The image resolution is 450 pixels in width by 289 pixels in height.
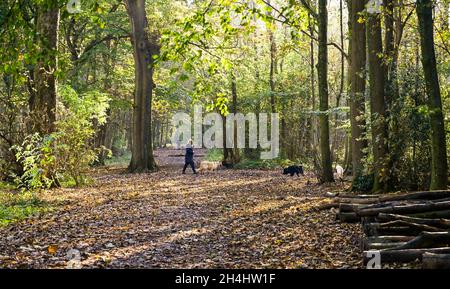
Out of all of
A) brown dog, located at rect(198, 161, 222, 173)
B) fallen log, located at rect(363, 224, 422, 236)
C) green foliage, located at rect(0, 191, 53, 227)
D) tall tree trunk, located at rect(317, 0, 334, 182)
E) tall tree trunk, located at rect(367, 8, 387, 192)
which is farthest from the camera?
brown dog, located at rect(198, 161, 222, 173)

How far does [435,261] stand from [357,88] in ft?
36.3

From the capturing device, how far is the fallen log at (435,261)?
5.04 m

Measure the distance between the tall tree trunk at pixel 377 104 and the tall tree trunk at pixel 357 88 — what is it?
1.63 meters

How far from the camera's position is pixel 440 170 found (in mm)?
8828

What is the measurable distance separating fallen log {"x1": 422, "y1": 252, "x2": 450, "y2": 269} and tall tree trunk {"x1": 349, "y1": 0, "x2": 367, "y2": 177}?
9045 millimetres

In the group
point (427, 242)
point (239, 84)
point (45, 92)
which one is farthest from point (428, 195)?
point (239, 84)

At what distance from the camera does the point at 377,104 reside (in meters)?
12.4

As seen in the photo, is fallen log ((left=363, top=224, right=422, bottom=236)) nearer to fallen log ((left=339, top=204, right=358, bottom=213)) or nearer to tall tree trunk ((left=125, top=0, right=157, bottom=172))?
fallen log ((left=339, top=204, right=358, bottom=213))

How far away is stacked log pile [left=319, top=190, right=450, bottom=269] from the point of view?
573 cm

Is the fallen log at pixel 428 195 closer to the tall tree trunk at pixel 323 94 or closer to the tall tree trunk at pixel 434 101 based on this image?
the tall tree trunk at pixel 434 101

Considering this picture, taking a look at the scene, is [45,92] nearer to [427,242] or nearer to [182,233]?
[182,233]

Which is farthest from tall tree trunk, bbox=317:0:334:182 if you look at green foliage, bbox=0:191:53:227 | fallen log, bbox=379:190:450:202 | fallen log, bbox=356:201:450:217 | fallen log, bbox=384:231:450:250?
fallen log, bbox=384:231:450:250

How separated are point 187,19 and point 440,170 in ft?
19.0
